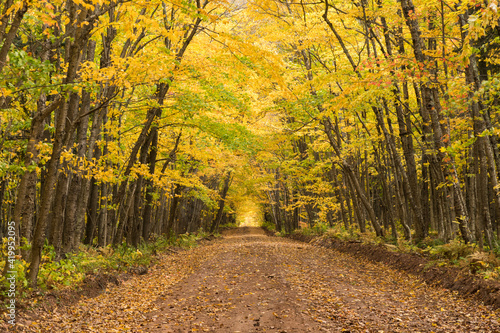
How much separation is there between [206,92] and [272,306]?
831cm

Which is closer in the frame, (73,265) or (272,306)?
(272,306)

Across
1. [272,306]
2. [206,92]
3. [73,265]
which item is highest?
[206,92]

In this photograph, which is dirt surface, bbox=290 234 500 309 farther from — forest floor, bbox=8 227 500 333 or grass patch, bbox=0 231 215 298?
grass patch, bbox=0 231 215 298

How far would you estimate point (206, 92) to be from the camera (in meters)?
13.0

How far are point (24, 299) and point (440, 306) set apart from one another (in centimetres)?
794

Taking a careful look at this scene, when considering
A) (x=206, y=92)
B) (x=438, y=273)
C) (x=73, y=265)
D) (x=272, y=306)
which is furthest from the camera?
(x=206, y=92)

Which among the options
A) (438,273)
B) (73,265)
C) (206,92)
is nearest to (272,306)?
(73,265)

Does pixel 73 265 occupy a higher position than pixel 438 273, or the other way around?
pixel 73 265

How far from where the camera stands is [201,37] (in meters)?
15.2

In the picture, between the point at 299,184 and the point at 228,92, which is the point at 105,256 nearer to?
the point at 228,92

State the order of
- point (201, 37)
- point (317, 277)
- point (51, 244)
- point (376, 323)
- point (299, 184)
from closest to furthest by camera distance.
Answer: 1. point (376, 323)
2. point (51, 244)
3. point (317, 277)
4. point (201, 37)
5. point (299, 184)

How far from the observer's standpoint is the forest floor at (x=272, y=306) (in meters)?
6.06

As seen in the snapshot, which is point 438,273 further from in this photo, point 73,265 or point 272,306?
point 73,265

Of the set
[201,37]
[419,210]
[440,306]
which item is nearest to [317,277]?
[440,306]
